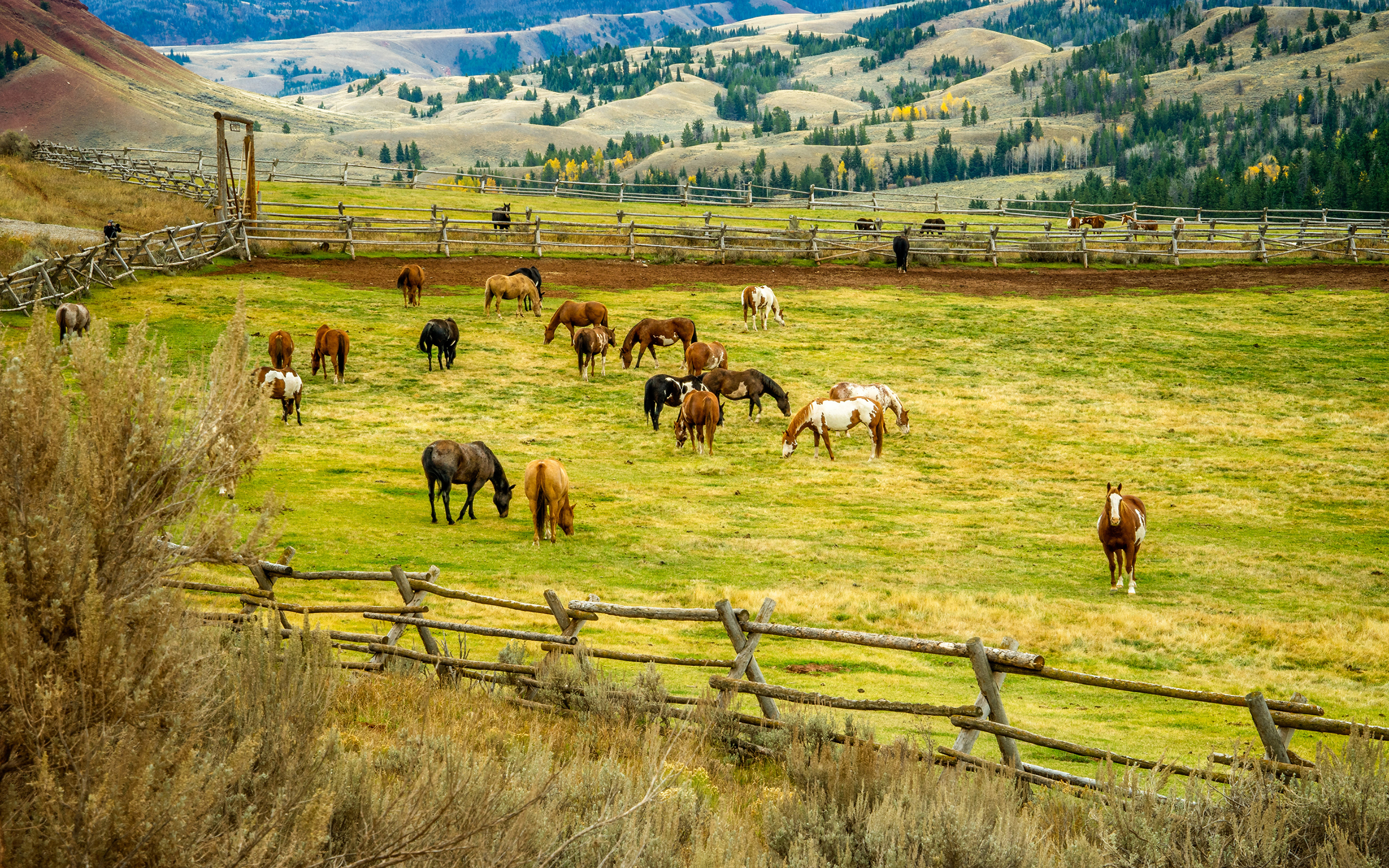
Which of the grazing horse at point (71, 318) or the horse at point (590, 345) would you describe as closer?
the grazing horse at point (71, 318)

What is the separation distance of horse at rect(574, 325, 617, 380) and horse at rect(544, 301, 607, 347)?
4.70 feet

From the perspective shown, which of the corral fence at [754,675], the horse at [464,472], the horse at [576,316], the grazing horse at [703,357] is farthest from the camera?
the horse at [576,316]

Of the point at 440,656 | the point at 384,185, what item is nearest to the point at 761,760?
the point at 440,656

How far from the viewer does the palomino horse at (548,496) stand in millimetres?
15188

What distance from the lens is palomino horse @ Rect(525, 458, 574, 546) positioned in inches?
598

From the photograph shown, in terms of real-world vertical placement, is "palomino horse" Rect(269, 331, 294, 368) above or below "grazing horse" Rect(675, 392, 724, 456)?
above

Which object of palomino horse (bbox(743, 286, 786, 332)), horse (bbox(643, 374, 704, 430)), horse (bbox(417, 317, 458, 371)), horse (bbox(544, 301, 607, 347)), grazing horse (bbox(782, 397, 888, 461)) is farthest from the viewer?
palomino horse (bbox(743, 286, 786, 332))

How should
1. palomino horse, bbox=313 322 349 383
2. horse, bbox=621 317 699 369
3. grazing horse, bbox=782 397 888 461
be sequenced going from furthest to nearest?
horse, bbox=621 317 699 369, palomino horse, bbox=313 322 349 383, grazing horse, bbox=782 397 888 461

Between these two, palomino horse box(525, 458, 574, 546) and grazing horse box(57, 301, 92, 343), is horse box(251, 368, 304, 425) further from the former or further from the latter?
palomino horse box(525, 458, 574, 546)

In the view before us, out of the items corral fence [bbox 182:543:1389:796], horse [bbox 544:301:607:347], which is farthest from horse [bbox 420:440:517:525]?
horse [bbox 544:301:607:347]

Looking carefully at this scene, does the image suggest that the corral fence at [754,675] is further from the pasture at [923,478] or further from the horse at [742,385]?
the horse at [742,385]

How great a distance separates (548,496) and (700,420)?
594 centimetres

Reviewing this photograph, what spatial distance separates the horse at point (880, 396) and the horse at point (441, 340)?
984cm

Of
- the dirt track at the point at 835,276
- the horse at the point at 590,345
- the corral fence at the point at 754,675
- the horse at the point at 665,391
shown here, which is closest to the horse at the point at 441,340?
the horse at the point at 590,345
